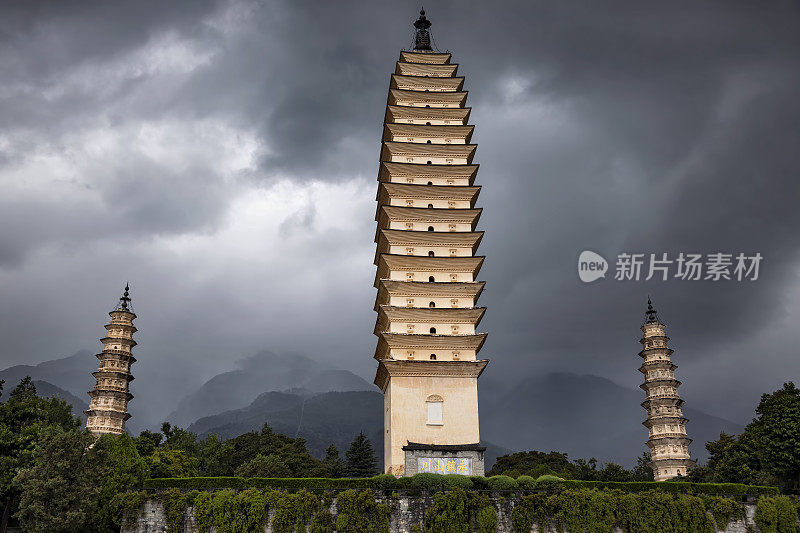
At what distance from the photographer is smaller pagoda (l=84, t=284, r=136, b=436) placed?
4044 centimetres

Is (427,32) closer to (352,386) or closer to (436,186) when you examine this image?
(436,186)

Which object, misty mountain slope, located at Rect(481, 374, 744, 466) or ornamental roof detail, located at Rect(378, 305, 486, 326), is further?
misty mountain slope, located at Rect(481, 374, 744, 466)

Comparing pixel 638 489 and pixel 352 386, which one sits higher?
pixel 352 386

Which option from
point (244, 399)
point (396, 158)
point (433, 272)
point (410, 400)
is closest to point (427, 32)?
point (396, 158)

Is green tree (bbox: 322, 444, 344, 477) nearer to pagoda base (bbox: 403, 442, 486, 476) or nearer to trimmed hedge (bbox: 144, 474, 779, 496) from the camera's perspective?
pagoda base (bbox: 403, 442, 486, 476)

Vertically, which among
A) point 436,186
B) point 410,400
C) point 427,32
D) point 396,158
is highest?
point 427,32

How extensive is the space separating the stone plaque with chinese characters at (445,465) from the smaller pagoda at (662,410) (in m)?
23.1

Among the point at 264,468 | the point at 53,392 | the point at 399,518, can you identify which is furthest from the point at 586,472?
the point at 53,392

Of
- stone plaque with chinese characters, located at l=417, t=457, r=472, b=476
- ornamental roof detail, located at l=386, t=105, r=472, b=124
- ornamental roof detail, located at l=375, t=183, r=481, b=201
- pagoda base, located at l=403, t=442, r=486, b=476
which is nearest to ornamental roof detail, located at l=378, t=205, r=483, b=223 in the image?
ornamental roof detail, located at l=375, t=183, r=481, b=201

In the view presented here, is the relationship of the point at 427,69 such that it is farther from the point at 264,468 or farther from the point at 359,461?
the point at 359,461

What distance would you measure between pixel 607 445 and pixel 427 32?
16512 centimetres

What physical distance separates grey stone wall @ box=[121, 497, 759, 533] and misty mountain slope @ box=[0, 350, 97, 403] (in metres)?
154

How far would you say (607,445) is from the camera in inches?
7042

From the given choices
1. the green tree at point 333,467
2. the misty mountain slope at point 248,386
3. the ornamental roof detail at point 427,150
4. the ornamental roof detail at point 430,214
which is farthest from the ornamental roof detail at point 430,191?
the misty mountain slope at point 248,386
